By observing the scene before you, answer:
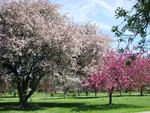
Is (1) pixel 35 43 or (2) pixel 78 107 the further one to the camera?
(2) pixel 78 107

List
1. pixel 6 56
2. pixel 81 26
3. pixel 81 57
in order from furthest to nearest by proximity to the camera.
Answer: pixel 81 26 → pixel 81 57 → pixel 6 56

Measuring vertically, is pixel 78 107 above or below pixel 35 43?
below

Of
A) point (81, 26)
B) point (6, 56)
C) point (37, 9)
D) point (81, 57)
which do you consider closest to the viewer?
point (6, 56)

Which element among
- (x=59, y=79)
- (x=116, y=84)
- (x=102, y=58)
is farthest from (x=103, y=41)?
(x=59, y=79)

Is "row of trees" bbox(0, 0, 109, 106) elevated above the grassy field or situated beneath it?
elevated above

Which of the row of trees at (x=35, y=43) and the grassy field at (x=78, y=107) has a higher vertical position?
the row of trees at (x=35, y=43)

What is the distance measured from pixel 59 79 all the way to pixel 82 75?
5331mm

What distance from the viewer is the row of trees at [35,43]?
34375 millimetres

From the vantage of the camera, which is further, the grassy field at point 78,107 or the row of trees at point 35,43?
the row of trees at point 35,43

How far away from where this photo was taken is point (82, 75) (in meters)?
41.9

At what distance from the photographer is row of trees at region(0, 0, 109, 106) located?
113 feet

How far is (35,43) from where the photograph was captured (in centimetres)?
3416

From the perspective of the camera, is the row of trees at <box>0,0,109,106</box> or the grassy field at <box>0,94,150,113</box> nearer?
the grassy field at <box>0,94,150,113</box>

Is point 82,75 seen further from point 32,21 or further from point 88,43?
point 32,21
